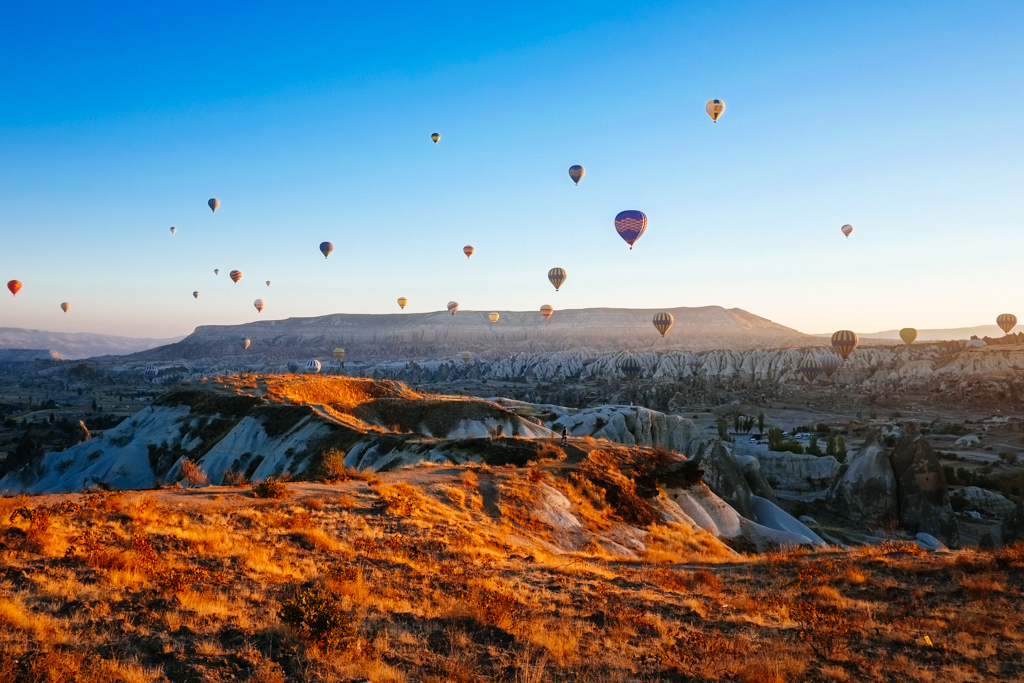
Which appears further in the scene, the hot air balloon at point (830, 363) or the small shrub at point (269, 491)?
the hot air balloon at point (830, 363)

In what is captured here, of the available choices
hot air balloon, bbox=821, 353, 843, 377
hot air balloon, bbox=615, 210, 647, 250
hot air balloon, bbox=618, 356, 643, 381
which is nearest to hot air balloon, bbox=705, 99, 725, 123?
hot air balloon, bbox=615, 210, 647, 250

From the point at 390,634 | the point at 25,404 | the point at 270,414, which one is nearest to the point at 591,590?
the point at 390,634

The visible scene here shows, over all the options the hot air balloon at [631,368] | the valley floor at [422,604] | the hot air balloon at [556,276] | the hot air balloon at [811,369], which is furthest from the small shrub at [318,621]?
the hot air balloon at [631,368]

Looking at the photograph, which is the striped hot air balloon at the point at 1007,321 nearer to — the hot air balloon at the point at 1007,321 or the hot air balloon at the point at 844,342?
the hot air balloon at the point at 1007,321

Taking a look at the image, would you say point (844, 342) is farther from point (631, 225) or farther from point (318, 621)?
point (318, 621)

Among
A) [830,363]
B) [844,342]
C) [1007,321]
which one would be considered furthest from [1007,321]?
[844,342]

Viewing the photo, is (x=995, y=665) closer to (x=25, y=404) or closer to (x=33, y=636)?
(x=33, y=636)

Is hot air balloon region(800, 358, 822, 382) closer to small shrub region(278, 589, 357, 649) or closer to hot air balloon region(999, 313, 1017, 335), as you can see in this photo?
hot air balloon region(999, 313, 1017, 335)

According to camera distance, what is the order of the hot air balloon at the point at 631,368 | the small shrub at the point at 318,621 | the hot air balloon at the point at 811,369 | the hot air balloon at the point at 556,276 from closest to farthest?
the small shrub at the point at 318,621, the hot air balloon at the point at 556,276, the hot air balloon at the point at 811,369, the hot air balloon at the point at 631,368
